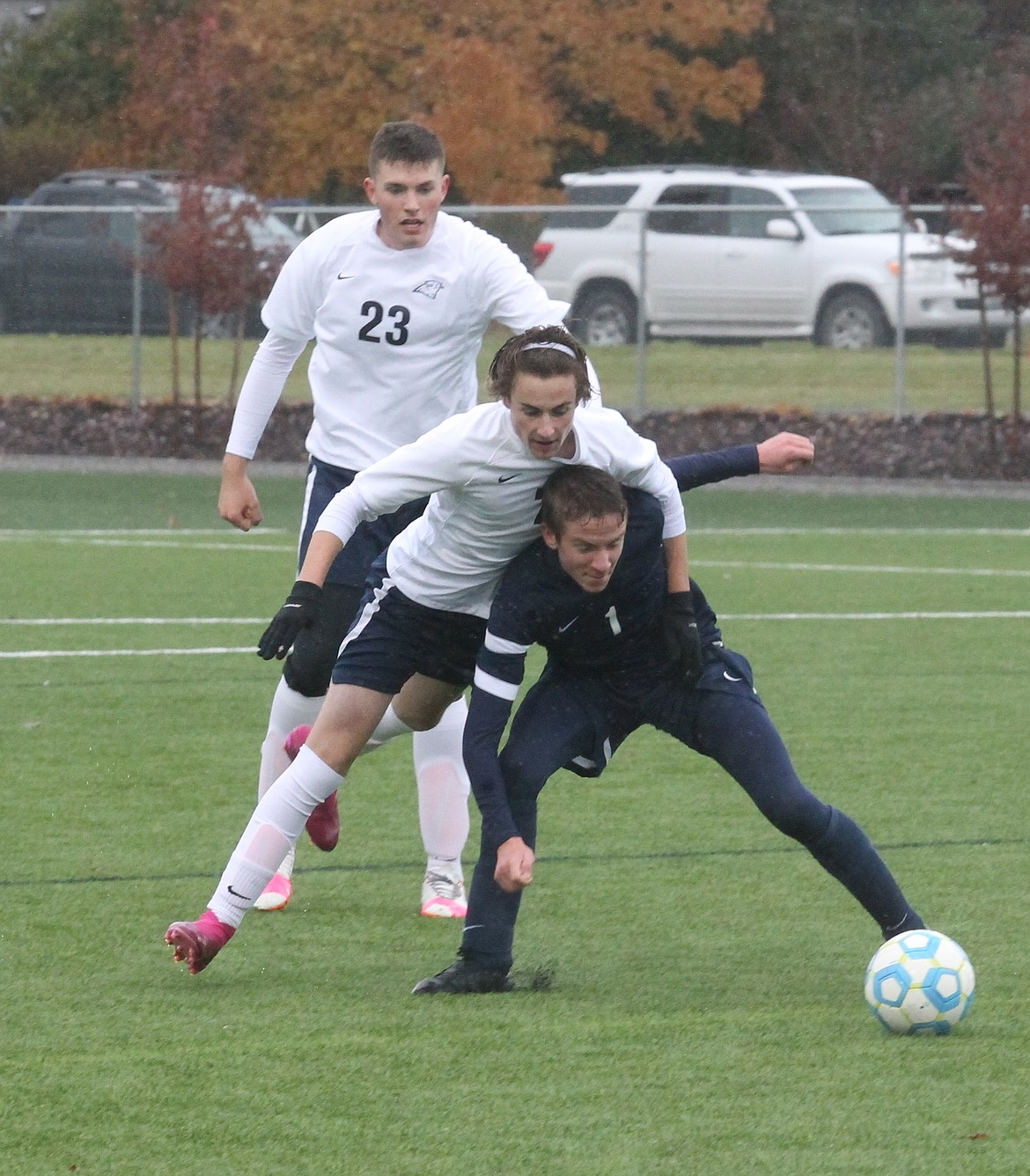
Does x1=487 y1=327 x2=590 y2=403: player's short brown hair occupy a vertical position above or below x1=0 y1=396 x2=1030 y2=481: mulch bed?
above

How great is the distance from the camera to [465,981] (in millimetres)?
5176

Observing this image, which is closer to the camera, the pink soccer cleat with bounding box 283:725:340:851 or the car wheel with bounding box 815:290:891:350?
the pink soccer cleat with bounding box 283:725:340:851

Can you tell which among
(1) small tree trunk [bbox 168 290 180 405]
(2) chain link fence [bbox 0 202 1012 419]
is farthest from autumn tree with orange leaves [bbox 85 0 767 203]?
(1) small tree trunk [bbox 168 290 180 405]

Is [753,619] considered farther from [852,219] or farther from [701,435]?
[852,219]

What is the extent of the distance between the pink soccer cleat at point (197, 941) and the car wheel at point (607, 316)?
17704mm

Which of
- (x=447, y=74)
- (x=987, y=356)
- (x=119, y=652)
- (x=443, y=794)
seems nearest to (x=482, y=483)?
(x=443, y=794)

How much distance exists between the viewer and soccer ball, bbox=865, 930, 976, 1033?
15.7 feet

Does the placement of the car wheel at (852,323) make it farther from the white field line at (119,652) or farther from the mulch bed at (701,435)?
the white field line at (119,652)

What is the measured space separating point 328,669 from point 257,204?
17403 millimetres

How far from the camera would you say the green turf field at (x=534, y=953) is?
416cm

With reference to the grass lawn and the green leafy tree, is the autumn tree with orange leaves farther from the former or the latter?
the green leafy tree

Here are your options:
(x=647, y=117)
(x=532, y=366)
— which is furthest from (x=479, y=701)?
(x=647, y=117)

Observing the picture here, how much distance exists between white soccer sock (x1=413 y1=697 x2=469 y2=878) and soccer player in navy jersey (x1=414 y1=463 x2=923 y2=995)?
2.78 ft

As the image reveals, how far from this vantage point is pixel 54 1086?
174 inches
